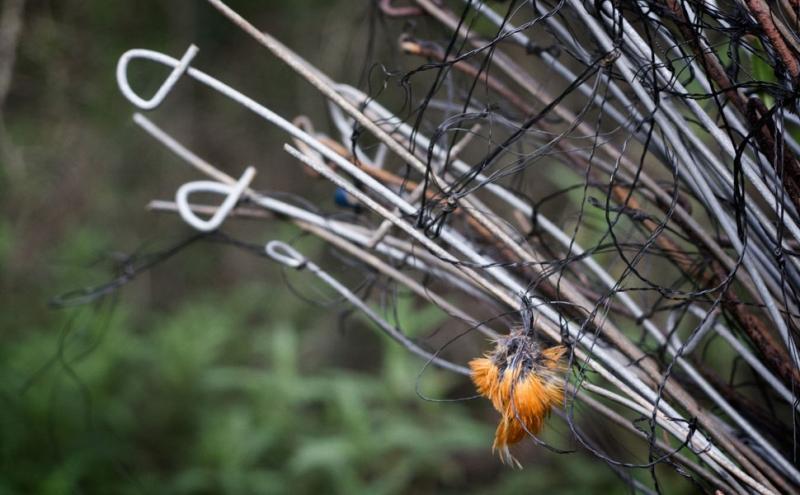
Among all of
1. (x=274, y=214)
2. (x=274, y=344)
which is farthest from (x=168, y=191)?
(x=274, y=214)

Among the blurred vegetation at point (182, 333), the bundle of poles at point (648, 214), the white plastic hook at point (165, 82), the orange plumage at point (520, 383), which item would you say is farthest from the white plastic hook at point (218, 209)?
the orange plumage at point (520, 383)

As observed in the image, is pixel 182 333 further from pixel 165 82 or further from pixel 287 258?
pixel 165 82

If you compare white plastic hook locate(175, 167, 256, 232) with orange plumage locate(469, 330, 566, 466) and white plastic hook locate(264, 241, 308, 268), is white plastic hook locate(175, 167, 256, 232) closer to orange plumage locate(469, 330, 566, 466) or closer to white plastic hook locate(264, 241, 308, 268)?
white plastic hook locate(264, 241, 308, 268)

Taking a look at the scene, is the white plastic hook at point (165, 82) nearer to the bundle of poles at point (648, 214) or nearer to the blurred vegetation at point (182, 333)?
the bundle of poles at point (648, 214)

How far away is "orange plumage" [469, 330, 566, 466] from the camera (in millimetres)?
589

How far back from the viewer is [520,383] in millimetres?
590

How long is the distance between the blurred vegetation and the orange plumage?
620 mm

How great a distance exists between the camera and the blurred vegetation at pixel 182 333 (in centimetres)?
180

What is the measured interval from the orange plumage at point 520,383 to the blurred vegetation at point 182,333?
0.62 metres

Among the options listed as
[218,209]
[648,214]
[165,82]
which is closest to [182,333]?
[218,209]

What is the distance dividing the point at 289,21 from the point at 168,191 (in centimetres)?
83

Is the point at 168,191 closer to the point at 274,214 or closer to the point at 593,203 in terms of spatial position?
the point at 274,214

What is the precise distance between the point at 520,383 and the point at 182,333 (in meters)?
1.79

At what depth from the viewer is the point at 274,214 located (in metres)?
0.89
